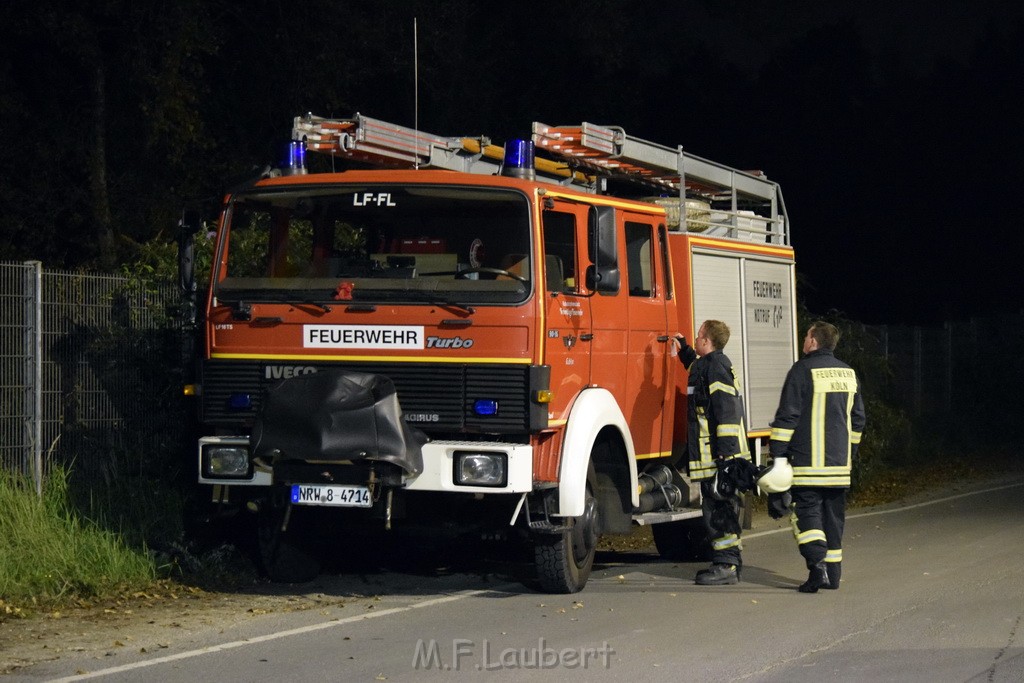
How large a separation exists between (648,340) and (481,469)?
7.47 ft

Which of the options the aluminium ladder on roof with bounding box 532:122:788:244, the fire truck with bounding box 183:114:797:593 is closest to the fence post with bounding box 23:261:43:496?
the fire truck with bounding box 183:114:797:593

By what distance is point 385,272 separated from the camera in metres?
9.56

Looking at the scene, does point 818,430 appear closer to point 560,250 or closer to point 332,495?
point 560,250

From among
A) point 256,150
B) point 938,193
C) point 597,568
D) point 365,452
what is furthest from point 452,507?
point 938,193

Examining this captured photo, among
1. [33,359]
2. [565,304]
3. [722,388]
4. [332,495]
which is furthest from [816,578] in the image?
[33,359]

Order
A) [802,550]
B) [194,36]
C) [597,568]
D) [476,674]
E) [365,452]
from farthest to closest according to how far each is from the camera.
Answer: [194,36], [597,568], [802,550], [365,452], [476,674]

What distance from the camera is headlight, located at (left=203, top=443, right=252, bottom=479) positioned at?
952 centimetres

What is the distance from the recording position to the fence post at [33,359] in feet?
36.1

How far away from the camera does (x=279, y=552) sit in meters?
10.4

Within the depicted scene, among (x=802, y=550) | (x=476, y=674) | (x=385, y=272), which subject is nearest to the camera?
(x=476, y=674)

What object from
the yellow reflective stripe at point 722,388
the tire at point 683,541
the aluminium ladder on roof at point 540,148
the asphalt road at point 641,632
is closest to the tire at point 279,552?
the asphalt road at point 641,632

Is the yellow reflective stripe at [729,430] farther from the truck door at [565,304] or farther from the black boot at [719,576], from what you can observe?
the truck door at [565,304]

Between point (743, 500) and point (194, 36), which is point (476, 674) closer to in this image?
point (743, 500)

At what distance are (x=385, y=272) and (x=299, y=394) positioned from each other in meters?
1.01
